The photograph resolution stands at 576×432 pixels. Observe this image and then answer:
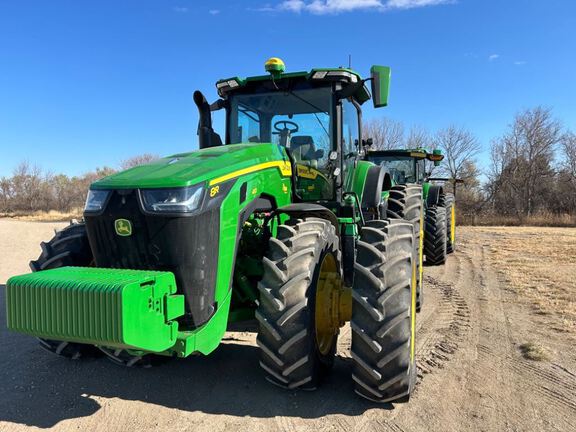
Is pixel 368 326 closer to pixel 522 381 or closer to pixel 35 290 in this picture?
pixel 522 381

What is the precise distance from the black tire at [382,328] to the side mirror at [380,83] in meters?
1.81

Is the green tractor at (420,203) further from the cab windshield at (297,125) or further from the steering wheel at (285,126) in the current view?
the steering wheel at (285,126)

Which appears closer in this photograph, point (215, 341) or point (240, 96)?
point (215, 341)

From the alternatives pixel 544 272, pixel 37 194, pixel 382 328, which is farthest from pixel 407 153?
pixel 37 194

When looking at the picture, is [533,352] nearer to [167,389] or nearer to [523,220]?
[167,389]

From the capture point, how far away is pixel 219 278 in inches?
125

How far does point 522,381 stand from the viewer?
3.76 metres

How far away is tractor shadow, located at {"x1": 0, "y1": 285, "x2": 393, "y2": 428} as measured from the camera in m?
3.28

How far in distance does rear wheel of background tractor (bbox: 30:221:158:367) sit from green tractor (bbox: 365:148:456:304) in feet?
10.4

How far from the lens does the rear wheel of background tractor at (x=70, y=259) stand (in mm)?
3668

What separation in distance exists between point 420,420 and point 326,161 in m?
2.65

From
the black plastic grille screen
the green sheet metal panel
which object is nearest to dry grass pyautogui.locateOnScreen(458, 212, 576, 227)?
the black plastic grille screen

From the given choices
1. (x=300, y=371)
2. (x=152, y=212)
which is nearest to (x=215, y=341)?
(x=300, y=371)

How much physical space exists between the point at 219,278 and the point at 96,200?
3.38 feet
